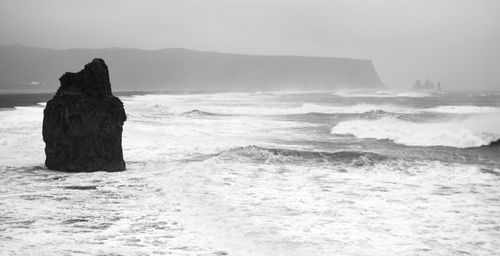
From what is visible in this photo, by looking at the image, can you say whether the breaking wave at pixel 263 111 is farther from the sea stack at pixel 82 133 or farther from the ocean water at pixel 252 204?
the sea stack at pixel 82 133

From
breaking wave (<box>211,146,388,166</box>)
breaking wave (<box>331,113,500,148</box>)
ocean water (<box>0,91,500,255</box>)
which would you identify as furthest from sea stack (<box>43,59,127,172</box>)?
breaking wave (<box>331,113,500,148</box>)

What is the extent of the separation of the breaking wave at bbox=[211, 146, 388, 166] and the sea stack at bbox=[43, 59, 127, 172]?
3525 millimetres

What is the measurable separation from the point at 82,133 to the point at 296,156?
6.42 m

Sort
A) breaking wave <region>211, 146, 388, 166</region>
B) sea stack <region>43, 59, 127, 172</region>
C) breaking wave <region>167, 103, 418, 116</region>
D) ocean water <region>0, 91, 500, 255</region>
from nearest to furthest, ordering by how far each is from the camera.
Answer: ocean water <region>0, 91, 500, 255</region> < sea stack <region>43, 59, 127, 172</region> < breaking wave <region>211, 146, 388, 166</region> < breaking wave <region>167, 103, 418, 116</region>

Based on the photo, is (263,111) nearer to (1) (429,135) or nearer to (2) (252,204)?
(1) (429,135)

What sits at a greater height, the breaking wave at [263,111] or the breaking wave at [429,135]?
the breaking wave at [263,111]

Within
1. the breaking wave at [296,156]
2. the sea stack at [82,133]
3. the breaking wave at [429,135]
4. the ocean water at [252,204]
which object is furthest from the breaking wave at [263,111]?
the sea stack at [82,133]

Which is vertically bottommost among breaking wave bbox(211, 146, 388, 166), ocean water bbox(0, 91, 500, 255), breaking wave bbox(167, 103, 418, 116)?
ocean water bbox(0, 91, 500, 255)

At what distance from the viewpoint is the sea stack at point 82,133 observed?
38.7 feet

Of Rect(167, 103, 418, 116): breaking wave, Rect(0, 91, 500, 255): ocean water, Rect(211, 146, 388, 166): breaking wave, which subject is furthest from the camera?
Rect(167, 103, 418, 116): breaking wave

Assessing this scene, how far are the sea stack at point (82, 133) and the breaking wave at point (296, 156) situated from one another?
3.53 metres

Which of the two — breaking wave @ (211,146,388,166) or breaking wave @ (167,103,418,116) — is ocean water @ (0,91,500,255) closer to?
breaking wave @ (211,146,388,166)

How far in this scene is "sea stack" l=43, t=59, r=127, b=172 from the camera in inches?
464

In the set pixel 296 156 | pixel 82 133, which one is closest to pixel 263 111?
pixel 296 156
